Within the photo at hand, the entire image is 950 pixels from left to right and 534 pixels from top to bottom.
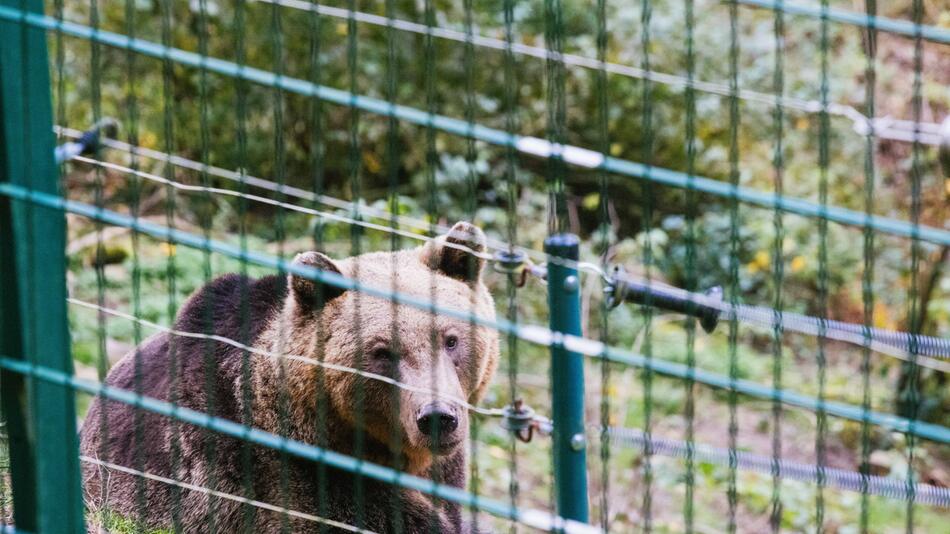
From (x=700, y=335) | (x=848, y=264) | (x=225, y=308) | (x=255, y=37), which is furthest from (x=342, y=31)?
(x=225, y=308)

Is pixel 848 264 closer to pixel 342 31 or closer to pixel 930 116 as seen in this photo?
pixel 930 116

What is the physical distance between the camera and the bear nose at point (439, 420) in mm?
3763

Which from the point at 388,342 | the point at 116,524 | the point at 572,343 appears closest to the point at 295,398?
the point at 388,342

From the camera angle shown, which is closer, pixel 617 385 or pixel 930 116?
pixel 617 385

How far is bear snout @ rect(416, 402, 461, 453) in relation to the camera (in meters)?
3.77

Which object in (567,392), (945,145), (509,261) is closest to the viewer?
(945,145)

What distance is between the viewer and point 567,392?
296 centimetres

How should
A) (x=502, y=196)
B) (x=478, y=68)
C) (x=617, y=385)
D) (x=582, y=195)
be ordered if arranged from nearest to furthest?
(x=617, y=385)
(x=502, y=196)
(x=478, y=68)
(x=582, y=195)

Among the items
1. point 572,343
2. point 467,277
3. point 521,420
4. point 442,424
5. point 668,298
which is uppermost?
point 572,343

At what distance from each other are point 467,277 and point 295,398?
704mm

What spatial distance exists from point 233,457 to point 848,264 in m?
6.49

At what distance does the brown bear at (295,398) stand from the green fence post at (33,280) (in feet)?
3.33

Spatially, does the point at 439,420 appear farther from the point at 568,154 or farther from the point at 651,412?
the point at 651,412

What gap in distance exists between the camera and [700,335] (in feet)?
29.6
